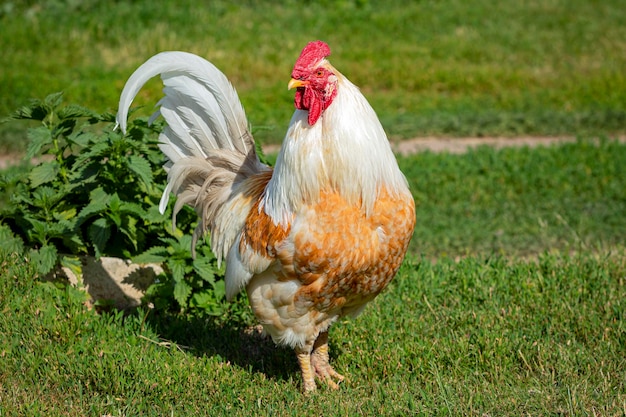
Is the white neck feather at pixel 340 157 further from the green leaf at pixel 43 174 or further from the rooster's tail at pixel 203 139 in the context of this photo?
the green leaf at pixel 43 174

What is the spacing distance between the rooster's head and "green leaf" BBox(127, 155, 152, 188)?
1466 mm

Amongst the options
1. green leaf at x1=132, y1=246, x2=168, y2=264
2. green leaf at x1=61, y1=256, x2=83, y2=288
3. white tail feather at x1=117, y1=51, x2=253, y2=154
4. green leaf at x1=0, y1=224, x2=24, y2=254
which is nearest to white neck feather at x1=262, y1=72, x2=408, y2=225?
white tail feather at x1=117, y1=51, x2=253, y2=154

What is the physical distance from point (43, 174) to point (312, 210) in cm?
228

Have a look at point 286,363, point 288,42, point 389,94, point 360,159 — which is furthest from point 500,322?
point 288,42

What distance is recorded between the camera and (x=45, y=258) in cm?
500

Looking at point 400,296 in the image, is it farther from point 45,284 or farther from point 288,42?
point 288,42

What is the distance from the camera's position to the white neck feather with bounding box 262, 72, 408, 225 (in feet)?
12.9

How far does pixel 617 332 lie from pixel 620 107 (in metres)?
8.33

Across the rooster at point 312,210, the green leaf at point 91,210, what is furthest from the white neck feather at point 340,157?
the green leaf at point 91,210

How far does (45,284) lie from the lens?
16.6 ft

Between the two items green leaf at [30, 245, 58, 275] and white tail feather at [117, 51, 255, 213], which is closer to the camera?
white tail feather at [117, 51, 255, 213]

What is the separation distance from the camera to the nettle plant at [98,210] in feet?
16.6

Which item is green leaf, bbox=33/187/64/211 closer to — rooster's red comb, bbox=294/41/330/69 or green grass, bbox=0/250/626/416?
green grass, bbox=0/250/626/416

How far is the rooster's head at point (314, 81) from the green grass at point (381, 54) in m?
6.64
